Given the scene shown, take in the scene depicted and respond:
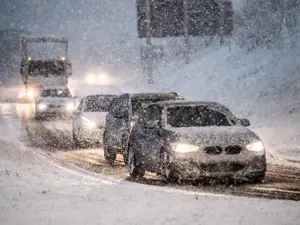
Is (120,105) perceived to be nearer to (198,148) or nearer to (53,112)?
(198,148)

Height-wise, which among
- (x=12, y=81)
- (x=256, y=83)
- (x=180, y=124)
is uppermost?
(x=180, y=124)

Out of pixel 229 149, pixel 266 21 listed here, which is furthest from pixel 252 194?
pixel 266 21

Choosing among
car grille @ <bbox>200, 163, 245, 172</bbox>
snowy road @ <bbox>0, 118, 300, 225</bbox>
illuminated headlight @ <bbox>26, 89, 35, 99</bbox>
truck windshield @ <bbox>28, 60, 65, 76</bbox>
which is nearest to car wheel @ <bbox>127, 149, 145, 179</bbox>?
snowy road @ <bbox>0, 118, 300, 225</bbox>

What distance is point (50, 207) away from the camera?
334 inches

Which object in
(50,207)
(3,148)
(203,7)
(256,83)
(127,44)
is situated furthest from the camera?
(127,44)

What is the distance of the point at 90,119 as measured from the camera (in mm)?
19094

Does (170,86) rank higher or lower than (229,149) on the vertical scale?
lower

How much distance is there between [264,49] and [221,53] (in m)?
9.71

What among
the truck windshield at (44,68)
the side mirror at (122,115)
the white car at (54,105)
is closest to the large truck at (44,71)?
the truck windshield at (44,68)

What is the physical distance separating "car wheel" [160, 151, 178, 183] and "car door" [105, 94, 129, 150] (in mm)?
3317

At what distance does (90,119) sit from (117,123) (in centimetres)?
391

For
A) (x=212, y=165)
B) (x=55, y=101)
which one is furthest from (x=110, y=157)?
(x=55, y=101)

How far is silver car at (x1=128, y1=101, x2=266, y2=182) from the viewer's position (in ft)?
36.2

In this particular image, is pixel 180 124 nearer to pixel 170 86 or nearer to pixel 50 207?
pixel 50 207
